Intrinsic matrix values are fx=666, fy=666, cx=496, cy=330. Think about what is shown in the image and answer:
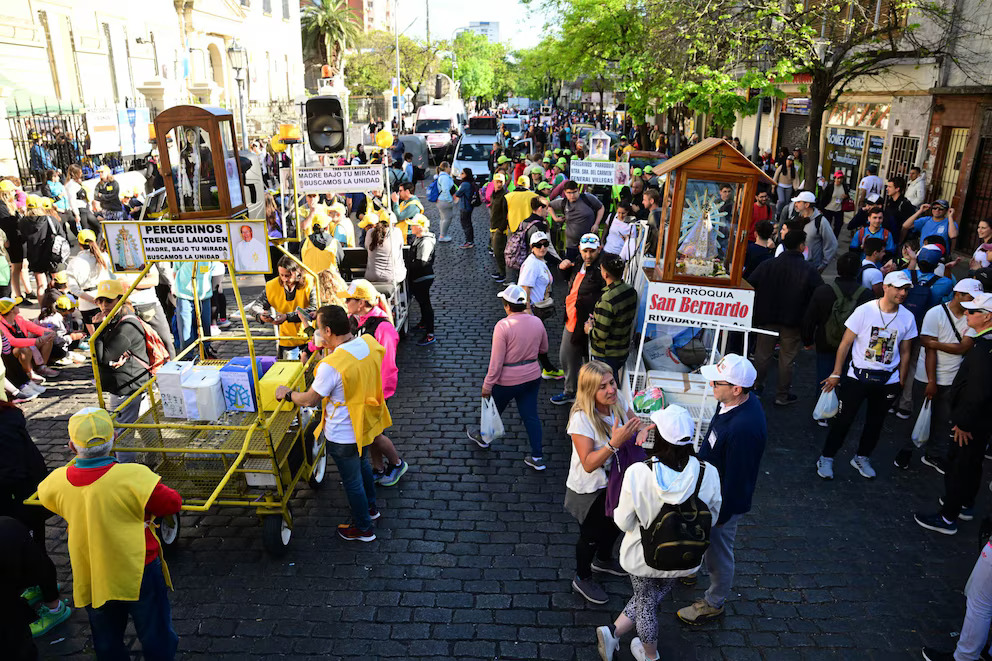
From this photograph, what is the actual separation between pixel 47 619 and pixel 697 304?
5.49 m

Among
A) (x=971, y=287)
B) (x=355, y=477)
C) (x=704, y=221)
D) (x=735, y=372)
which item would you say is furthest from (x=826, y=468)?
(x=355, y=477)

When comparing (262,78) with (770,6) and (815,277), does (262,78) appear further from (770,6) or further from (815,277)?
(815,277)

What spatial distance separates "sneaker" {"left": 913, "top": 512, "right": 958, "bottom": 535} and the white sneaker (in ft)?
2.65

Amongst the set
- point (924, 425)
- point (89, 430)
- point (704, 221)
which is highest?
point (704, 221)

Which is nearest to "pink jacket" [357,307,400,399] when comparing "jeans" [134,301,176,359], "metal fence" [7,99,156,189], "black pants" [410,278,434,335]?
"jeans" [134,301,176,359]

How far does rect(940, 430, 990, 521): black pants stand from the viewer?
522 centimetres

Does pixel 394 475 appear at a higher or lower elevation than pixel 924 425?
lower

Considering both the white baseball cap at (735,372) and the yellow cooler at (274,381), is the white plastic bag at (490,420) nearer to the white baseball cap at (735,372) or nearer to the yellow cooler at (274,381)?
the yellow cooler at (274,381)

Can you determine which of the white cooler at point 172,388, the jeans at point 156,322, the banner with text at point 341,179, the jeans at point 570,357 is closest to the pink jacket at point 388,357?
the white cooler at point 172,388

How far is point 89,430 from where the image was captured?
3486 millimetres

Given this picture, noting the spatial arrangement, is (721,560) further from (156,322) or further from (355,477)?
(156,322)

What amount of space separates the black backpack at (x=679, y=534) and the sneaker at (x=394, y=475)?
10.1 feet

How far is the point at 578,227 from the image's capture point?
10.5 meters

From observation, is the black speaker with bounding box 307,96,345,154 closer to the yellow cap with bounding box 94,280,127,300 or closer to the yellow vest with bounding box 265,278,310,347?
the yellow vest with bounding box 265,278,310,347
